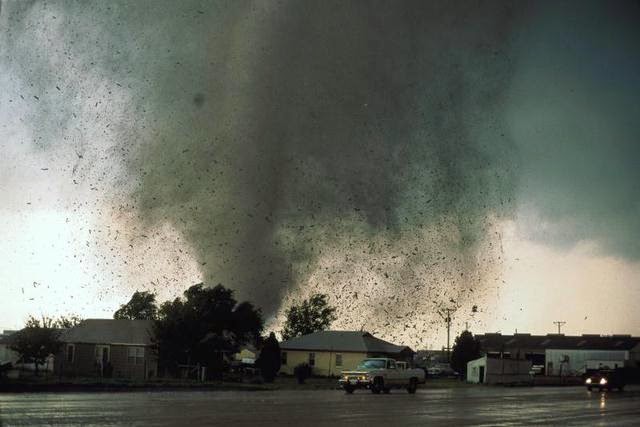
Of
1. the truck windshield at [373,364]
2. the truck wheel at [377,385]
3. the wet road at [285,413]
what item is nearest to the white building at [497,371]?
the truck windshield at [373,364]

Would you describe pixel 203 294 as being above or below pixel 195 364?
above

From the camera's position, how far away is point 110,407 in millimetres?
25312

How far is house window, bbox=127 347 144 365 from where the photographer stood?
69.4m

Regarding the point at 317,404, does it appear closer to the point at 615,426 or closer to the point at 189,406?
the point at 189,406

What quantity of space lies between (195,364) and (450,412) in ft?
113

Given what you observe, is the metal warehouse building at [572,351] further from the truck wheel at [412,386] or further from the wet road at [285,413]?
the wet road at [285,413]

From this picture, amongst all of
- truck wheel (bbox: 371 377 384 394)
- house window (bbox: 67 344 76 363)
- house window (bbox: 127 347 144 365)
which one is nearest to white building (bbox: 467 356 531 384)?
house window (bbox: 127 347 144 365)

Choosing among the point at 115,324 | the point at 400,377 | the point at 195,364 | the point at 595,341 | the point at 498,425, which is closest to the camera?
the point at 498,425

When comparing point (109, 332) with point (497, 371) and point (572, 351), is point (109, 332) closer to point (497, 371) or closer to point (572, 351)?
point (497, 371)

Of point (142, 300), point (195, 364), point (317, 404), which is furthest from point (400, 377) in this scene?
point (142, 300)

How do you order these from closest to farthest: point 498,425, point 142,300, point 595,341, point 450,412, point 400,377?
1. point 498,425
2. point 450,412
3. point 400,377
4. point 142,300
5. point 595,341

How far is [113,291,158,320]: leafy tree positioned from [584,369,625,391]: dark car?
291 feet

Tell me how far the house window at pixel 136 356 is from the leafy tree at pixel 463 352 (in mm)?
40692

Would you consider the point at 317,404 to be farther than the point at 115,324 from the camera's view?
No
